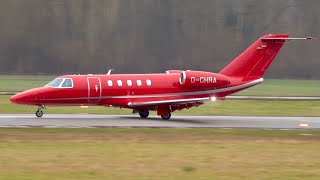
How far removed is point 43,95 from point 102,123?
4098 millimetres

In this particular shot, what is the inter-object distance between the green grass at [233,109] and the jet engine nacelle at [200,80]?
4919mm

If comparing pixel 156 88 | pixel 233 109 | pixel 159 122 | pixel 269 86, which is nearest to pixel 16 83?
pixel 269 86

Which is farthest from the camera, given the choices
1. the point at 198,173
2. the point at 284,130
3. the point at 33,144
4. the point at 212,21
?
the point at 212,21

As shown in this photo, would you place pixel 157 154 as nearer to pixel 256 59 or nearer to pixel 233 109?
pixel 256 59

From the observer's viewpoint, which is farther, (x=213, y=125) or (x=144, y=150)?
(x=213, y=125)

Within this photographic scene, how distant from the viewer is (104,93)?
35.8 meters

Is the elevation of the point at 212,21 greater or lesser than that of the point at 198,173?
greater

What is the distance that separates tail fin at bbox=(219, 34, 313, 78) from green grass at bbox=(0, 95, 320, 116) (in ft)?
13.8

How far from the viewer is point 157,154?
2047 centimetres

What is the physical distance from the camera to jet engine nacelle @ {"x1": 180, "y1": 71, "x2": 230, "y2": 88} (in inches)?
1439

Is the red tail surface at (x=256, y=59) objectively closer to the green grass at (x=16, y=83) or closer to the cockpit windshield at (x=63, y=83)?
the cockpit windshield at (x=63, y=83)

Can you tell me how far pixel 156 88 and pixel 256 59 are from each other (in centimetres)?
569

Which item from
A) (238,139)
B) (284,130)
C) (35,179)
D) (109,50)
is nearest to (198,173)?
(35,179)

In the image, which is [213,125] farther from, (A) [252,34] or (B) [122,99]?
(A) [252,34]
